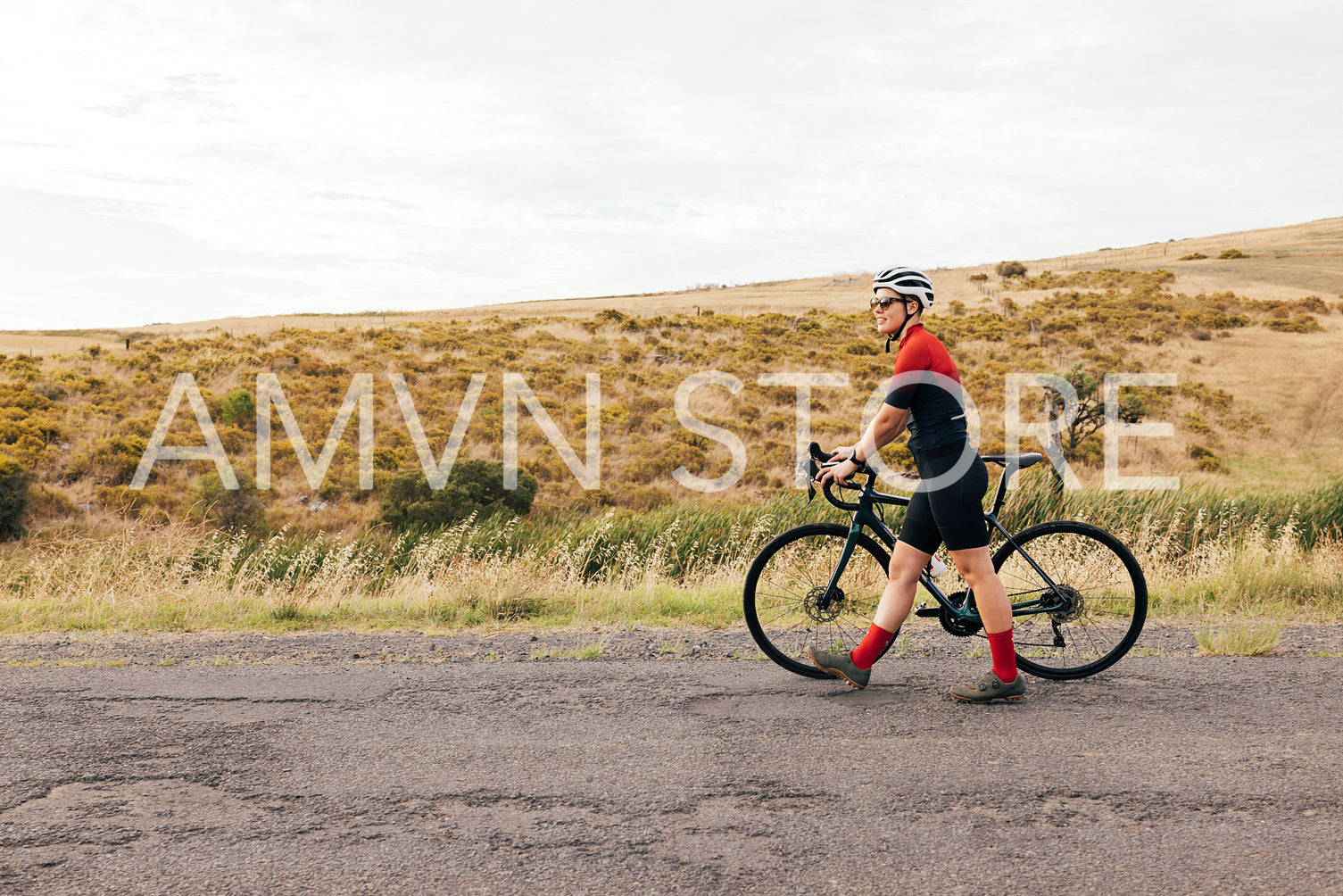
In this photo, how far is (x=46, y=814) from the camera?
3434 millimetres

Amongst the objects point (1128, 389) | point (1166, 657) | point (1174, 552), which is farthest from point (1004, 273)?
point (1166, 657)

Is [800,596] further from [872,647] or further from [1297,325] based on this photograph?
[1297,325]

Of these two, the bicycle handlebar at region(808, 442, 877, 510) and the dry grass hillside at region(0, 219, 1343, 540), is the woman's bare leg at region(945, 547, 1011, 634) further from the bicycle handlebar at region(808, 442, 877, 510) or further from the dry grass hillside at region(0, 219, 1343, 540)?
the dry grass hillside at region(0, 219, 1343, 540)

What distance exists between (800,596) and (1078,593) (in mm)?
1576

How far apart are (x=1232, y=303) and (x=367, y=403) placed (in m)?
43.2

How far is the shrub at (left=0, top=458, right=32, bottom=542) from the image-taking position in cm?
2022

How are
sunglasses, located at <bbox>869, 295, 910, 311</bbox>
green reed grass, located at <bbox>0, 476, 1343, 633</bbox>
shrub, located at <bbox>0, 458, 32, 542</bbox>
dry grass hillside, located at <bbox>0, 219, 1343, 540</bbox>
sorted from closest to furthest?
sunglasses, located at <bbox>869, 295, 910, 311</bbox>, green reed grass, located at <bbox>0, 476, 1343, 633</bbox>, shrub, located at <bbox>0, 458, 32, 542</bbox>, dry grass hillside, located at <bbox>0, 219, 1343, 540</bbox>

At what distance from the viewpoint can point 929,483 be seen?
15.6 ft

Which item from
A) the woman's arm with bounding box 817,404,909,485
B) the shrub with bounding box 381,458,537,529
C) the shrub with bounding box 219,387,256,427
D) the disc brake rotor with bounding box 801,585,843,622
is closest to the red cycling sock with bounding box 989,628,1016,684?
the disc brake rotor with bounding box 801,585,843,622

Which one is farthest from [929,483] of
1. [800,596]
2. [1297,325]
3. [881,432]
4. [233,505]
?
[1297,325]

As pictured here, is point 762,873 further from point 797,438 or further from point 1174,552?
point 797,438

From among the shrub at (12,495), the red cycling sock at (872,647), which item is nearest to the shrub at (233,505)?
the shrub at (12,495)

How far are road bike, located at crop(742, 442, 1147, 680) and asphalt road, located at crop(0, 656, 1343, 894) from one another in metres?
0.28

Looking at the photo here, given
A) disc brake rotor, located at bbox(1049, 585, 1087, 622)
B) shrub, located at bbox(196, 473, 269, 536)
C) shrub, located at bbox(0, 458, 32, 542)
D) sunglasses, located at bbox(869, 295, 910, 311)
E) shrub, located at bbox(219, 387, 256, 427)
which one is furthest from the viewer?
shrub, located at bbox(219, 387, 256, 427)
